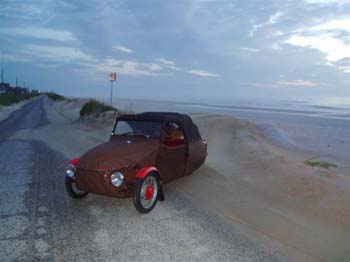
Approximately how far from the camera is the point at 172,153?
6.36 meters

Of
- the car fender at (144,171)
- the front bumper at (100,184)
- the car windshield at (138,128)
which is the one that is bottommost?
the front bumper at (100,184)

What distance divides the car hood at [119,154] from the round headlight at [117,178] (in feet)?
0.40

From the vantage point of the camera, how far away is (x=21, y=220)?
189 inches

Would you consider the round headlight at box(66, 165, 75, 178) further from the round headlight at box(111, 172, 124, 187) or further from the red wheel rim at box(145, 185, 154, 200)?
the red wheel rim at box(145, 185, 154, 200)

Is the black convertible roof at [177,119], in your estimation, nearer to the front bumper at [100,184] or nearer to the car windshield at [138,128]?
the car windshield at [138,128]

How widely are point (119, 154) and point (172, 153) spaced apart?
1320 mm

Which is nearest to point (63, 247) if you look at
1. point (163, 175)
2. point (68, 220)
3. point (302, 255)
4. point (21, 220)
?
point (68, 220)

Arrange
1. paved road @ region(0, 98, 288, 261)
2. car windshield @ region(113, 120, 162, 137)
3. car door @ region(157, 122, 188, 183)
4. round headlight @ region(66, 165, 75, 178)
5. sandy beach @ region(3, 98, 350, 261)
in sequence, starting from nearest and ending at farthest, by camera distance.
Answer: paved road @ region(0, 98, 288, 261), sandy beach @ region(3, 98, 350, 261), round headlight @ region(66, 165, 75, 178), car door @ region(157, 122, 188, 183), car windshield @ region(113, 120, 162, 137)

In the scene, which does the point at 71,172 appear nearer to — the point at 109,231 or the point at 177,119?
the point at 109,231

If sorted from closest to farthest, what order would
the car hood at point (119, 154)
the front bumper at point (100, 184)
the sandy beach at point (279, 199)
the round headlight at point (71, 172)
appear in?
the sandy beach at point (279, 199), the front bumper at point (100, 184), the car hood at point (119, 154), the round headlight at point (71, 172)

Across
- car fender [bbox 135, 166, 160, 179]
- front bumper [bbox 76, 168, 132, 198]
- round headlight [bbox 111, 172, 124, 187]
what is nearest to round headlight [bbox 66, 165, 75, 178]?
front bumper [bbox 76, 168, 132, 198]

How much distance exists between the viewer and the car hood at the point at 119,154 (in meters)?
5.25

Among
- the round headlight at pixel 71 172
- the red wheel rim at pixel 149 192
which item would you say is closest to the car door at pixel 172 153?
the red wheel rim at pixel 149 192

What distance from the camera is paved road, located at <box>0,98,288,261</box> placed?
3.89 m
